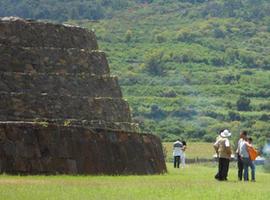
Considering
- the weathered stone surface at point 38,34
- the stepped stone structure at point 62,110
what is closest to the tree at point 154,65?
the weathered stone surface at point 38,34

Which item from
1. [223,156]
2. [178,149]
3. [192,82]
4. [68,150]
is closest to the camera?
[68,150]

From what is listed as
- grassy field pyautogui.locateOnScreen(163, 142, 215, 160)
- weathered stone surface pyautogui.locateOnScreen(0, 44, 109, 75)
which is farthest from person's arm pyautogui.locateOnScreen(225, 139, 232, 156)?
grassy field pyautogui.locateOnScreen(163, 142, 215, 160)

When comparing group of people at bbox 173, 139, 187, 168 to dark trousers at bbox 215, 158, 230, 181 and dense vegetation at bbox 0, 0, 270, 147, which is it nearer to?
dark trousers at bbox 215, 158, 230, 181

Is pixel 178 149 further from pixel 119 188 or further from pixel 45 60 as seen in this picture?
pixel 119 188

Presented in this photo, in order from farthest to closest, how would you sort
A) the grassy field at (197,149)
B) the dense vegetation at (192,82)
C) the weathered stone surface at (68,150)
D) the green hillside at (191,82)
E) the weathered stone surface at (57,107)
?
the green hillside at (191,82)
the dense vegetation at (192,82)
the grassy field at (197,149)
the weathered stone surface at (57,107)
the weathered stone surface at (68,150)

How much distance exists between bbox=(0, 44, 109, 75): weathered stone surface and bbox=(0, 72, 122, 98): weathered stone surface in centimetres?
43

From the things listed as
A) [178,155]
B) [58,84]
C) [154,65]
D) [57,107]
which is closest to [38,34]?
[58,84]

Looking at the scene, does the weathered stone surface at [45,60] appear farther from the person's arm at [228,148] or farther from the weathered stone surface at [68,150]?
the person's arm at [228,148]

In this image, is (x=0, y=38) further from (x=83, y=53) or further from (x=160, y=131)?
(x=160, y=131)

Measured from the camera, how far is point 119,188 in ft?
86.5

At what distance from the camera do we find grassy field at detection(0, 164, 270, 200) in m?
24.1

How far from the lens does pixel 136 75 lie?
160 m

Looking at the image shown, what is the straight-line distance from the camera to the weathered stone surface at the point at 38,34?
35781 mm

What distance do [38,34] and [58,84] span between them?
238cm
